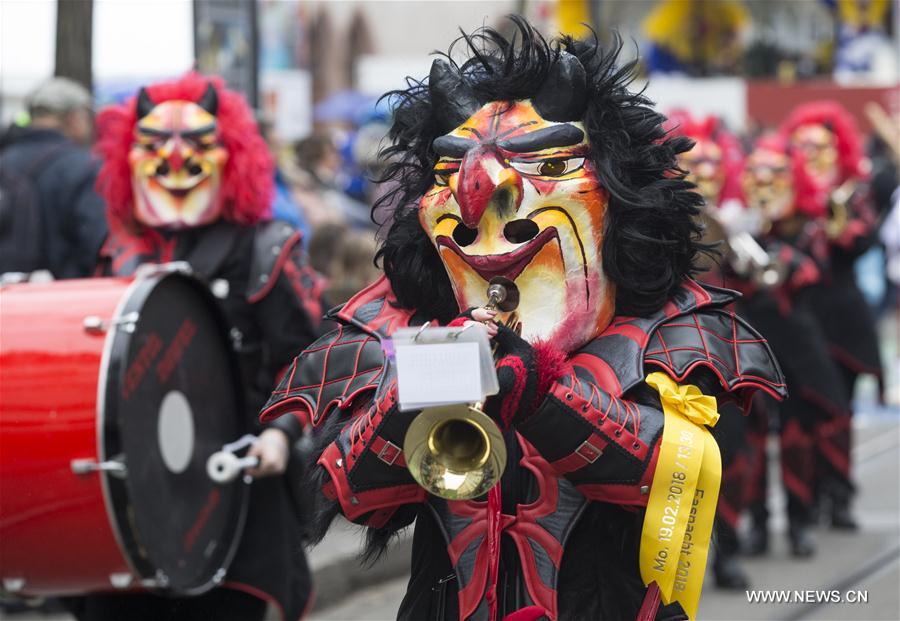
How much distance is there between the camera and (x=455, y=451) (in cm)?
276

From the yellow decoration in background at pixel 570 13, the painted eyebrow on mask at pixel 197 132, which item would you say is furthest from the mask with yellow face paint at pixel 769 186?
the yellow decoration in background at pixel 570 13

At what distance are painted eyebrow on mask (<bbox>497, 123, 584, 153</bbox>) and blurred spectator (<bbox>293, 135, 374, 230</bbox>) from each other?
564cm

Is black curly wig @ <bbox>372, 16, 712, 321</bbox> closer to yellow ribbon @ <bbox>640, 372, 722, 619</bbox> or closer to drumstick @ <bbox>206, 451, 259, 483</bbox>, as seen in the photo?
yellow ribbon @ <bbox>640, 372, 722, 619</bbox>

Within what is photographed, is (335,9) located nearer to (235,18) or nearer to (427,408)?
(235,18)

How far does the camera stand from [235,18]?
9734mm

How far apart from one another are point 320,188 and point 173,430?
19.6 ft

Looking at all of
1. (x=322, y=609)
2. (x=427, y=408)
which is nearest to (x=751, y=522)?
(x=322, y=609)

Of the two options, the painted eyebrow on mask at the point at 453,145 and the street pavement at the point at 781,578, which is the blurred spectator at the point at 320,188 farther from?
the painted eyebrow on mask at the point at 453,145

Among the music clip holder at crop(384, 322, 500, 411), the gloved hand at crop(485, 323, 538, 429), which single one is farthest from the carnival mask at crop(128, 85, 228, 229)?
the music clip holder at crop(384, 322, 500, 411)

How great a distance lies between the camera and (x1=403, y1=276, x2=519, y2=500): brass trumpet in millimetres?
2662

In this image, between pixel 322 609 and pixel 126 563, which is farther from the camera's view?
pixel 322 609

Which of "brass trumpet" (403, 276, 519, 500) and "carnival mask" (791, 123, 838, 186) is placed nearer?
"brass trumpet" (403, 276, 519, 500)

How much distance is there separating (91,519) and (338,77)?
40.0 metres

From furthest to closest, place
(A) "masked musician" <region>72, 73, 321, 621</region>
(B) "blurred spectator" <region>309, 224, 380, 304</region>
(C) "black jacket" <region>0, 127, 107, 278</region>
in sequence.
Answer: (B) "blurred spectator" <region>309, 224, 380, 304</region> → (C) "black jacket" <region>0, 127, 107, 278</region> → (A) "masked musician" <region>72, 73, 321, 621</region>
